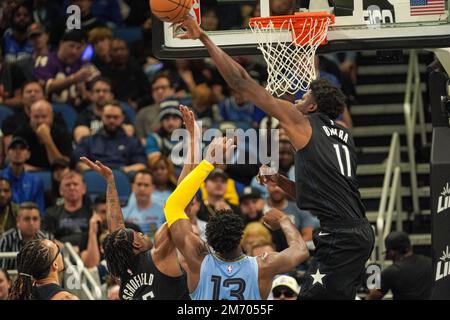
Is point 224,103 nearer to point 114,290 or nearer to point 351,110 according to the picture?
point 351,110

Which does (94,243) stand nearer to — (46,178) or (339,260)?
(46,178)

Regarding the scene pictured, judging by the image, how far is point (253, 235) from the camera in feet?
35.7

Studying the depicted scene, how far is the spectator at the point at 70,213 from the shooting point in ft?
37.4

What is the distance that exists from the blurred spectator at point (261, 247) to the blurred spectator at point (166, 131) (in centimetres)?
209

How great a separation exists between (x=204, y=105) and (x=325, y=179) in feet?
20.4

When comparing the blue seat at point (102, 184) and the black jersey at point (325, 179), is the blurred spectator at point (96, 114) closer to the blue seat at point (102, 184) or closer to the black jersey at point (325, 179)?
the blue seat at point (102, 184)

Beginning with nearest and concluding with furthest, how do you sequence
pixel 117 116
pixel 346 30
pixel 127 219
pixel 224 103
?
pixel 346 30 < pixel 127 219 < pixel 117 116 < pixel 224 103

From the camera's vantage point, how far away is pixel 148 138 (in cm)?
1271

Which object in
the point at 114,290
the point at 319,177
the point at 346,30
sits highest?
the point at 346,30

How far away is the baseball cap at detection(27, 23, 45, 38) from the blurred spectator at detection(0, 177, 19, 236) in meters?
2.79

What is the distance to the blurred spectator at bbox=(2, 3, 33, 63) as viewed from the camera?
1391cm

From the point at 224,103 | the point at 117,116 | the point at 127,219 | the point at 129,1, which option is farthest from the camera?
the point at 129,1

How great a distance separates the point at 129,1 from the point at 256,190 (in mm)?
4317
